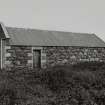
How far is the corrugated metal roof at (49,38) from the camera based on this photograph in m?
17.9

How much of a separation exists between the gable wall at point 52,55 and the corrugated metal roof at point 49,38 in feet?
1.85

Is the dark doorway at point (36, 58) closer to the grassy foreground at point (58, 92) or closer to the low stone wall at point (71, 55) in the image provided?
the low stone wall at point (71, 55)

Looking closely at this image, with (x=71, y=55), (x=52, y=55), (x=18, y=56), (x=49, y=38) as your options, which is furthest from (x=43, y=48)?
(x=71, y=55)

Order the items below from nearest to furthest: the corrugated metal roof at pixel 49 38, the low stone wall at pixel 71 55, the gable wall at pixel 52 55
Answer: the gable wall at pixel 52 55 → the corrugated metal roof at pixel 49 38 → the low stone wall at pixel 71 55

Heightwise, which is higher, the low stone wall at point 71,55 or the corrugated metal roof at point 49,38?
the corrugated metal roof at point 49,38

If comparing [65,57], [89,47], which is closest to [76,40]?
[89,47]

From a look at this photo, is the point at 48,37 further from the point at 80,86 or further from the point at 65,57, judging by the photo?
the point at 80,86

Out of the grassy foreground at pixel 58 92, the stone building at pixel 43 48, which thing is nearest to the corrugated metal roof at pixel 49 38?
the stone building at pixel 43 48

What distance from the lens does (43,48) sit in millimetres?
17984

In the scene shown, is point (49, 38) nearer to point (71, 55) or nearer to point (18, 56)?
point (71, 55)

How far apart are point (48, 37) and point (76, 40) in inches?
145

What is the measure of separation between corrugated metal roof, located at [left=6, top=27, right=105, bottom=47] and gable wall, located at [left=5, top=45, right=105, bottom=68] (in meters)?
0.56

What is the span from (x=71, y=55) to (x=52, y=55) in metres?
2.42

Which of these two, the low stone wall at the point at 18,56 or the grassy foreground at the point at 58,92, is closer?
the grassy foreground at the point at 58,92
